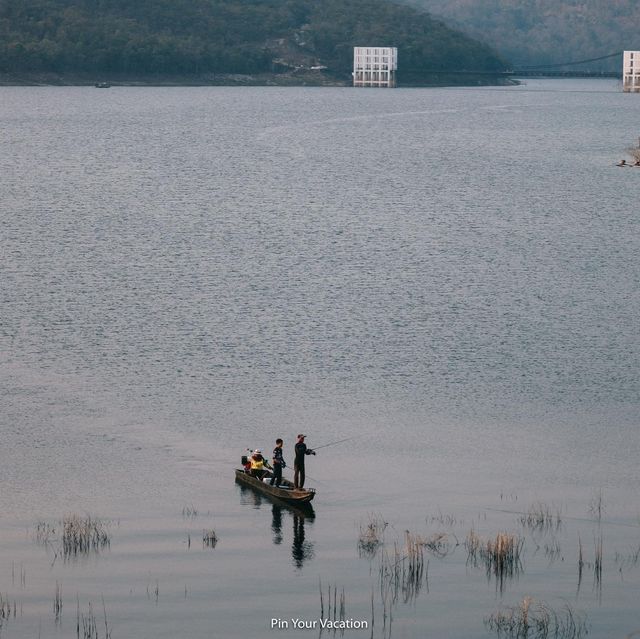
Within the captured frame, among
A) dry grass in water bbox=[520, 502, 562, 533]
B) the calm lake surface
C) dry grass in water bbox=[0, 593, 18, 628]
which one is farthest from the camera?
dry grass in water bbox=[520, 502, 562, 533]

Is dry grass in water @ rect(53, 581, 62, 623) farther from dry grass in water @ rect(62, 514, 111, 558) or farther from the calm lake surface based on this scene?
dry grass in water @ rect(62, 514, 111, 558)

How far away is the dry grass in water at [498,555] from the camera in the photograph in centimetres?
4175

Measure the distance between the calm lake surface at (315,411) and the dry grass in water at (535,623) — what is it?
394 mm

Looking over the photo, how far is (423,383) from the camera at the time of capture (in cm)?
6750

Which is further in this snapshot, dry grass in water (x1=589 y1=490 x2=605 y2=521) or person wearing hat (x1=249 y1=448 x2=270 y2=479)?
person wearing hat (x1=249 y1=448 x2=270 y2=479)

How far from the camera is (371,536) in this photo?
147ft

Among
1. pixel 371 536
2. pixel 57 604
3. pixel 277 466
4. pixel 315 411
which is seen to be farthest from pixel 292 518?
pixel 315 411

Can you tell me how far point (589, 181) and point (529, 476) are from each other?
121 m

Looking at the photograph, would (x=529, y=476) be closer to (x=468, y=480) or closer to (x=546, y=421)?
(x=468, y=480)

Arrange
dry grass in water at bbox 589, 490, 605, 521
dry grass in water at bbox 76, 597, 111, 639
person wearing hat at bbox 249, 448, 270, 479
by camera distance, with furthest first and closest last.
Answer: person wearing hat at bbox 249, 448, 270, 479
dry grass in water at bbox 589, 490, 605, 521
dry grass in water at bbox 76, 597, 111, 639

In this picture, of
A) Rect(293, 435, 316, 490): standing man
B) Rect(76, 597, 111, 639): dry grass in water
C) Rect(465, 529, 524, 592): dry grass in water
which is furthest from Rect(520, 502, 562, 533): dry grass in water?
Rect(76, 597, 111, 639): dry grass in water

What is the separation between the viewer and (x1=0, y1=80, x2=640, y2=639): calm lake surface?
132ft

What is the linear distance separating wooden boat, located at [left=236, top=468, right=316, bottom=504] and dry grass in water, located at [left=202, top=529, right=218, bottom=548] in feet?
11.4

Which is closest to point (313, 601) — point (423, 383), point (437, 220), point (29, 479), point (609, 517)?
point (609, 517)
